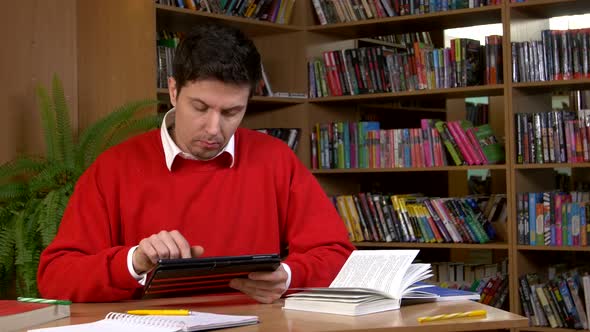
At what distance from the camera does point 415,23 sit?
4203 mm

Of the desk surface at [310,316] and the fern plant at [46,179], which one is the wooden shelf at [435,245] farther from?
the desk surface at [310,316]

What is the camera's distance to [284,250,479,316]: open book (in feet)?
5.43

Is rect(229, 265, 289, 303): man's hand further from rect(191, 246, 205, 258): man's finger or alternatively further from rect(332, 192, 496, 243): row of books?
rect(332, 192, 496, 243): row of books

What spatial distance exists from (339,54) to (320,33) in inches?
7.7

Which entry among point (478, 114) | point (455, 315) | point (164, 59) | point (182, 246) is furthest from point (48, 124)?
point (478, 114)

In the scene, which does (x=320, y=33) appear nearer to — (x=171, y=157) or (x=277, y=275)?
(x=171, y=157)

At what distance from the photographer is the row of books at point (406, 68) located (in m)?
4.04

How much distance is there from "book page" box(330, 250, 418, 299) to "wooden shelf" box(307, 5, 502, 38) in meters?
2.31

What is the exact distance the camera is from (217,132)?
196 cm

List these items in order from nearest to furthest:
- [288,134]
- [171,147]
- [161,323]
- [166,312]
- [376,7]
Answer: [161,323] < [166,312] < [171,147] < [376,7] < [288,134]

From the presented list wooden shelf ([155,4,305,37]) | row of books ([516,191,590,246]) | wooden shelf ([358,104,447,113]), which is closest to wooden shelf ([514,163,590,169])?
row of books ([516,191,590,246])

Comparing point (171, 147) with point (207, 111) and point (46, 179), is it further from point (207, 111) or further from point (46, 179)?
point (46, 179)

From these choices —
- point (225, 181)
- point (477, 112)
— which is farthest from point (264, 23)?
point (225, 181)

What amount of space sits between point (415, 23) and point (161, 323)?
9.95 ft
